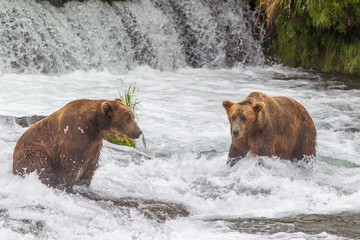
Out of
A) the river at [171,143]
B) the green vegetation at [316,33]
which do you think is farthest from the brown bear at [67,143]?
the green vegetation at [316,33]

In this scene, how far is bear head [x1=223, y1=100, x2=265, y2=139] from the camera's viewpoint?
5.18 meters

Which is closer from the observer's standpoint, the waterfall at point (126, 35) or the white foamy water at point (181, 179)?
the white foamy water at point (181, 179)

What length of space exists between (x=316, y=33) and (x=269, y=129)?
883 cm

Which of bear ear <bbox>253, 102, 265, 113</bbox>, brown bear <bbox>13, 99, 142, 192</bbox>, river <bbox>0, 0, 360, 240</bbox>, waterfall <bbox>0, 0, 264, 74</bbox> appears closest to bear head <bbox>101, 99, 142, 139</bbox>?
brown bear <bbox>13, 99, 142, 192</bbox>

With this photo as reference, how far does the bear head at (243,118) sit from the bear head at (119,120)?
972 mm

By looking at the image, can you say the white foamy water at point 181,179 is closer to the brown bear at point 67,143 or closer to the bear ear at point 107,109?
the brown bear at point 67,143

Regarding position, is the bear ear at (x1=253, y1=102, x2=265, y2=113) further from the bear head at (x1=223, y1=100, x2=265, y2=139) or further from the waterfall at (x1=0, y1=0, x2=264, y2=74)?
the waterfall at (x1=0, y1=0, x2=264, y2=74)

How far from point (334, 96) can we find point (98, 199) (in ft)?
24.3

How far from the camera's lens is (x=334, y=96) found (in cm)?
1103

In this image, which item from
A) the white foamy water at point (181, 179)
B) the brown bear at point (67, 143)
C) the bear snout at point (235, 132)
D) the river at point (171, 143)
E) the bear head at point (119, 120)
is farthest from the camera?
the bear snout at point (235, 132)

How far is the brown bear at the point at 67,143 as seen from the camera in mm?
4410

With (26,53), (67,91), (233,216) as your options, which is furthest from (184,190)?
(26,53)

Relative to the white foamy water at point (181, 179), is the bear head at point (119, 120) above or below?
above

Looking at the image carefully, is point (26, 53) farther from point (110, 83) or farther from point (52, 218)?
point (52, 218)
